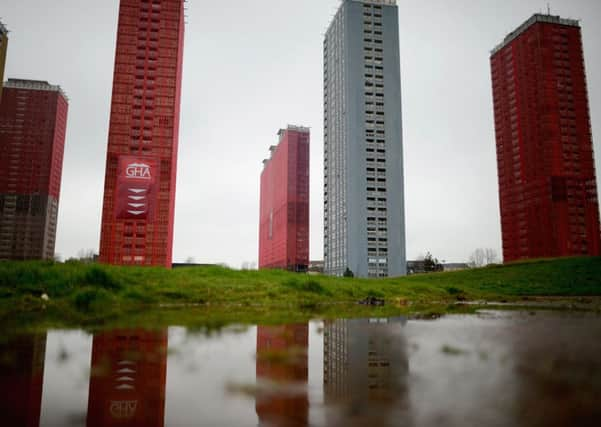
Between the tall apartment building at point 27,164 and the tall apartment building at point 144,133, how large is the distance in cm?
8609

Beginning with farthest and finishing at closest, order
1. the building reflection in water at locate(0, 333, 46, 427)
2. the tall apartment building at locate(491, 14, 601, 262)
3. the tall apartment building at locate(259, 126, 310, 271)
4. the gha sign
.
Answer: the tall apartment building at locate(259, 126, 310, 271), the tall apartment building at locate(491, 14, 601, 262), the gha sign, the building reflection in water at locate(0, 333, 46, 427)

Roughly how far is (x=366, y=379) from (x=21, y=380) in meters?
2.64

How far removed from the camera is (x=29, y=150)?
136 m

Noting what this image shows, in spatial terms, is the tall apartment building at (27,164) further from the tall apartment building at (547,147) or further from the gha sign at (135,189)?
the tall apartment building at (547,147)

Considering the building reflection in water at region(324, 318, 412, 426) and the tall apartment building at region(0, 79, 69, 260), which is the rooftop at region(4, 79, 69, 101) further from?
the building reflection in water at region(324, 318, 412, 426)

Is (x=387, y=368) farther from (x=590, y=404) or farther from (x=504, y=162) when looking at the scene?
(x=504, y=162)

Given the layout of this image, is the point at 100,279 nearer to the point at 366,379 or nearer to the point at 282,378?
the point at 282,378

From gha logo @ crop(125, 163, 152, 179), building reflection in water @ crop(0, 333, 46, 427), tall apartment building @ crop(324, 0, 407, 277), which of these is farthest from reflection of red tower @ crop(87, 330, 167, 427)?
tall apartment building @ crop(324, 0, 407, 277)

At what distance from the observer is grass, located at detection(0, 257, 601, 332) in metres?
8.28

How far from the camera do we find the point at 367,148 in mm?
84688

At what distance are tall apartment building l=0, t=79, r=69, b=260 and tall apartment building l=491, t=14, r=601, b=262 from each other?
14665 centimetres

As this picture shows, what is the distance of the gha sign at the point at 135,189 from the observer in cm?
5903

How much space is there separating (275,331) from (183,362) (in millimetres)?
2411

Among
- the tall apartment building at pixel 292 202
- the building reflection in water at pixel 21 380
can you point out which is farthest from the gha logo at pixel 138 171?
the tall apartment building at pixel 292 202
